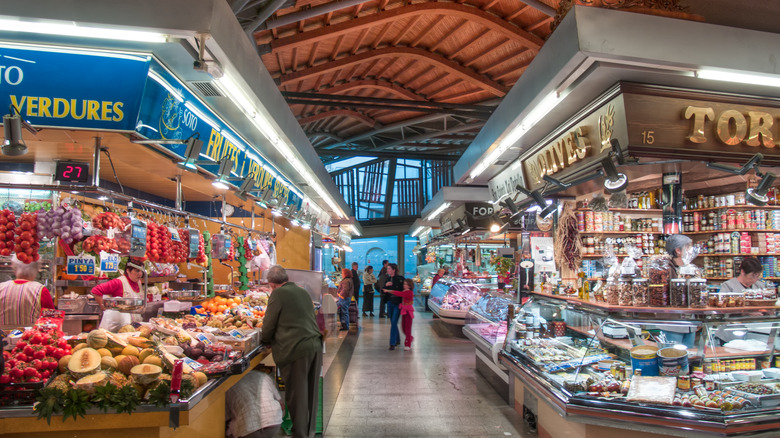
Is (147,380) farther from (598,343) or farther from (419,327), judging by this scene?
(419,327)

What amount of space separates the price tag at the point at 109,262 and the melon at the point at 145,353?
5.61 metres

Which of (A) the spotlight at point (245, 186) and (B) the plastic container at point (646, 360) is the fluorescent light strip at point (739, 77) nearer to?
(B) the plastic container at point (646, 360)

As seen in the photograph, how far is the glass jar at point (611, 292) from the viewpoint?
411 centimetres

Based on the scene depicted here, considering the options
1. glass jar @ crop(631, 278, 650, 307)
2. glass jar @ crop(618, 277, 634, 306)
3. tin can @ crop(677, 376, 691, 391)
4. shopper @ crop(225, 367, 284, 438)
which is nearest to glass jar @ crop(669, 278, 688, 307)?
glass jar @ crop(631, 278, 650, 307)

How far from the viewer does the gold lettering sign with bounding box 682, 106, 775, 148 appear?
3.53 meters

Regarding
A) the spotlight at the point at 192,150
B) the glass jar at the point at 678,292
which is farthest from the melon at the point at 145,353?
the glass jar at the point at 678,292

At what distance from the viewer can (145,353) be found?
3.20 m

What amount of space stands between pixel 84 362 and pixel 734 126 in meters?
4.89

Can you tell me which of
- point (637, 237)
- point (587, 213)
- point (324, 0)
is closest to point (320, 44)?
point (324, 0)

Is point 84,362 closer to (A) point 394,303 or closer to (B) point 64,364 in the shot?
(B) point 64,364

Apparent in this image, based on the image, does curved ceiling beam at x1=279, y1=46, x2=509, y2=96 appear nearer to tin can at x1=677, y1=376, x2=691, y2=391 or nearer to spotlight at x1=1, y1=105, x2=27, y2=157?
spotlight at x1=1, y1=105, x2=27, y2=157

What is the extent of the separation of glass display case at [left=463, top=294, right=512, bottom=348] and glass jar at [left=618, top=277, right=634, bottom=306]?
2.10 metres

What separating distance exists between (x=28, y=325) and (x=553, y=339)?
530 centimetres

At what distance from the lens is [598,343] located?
3.98m
